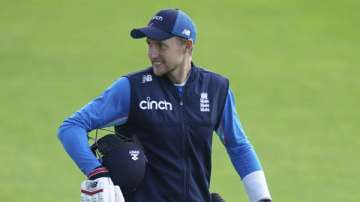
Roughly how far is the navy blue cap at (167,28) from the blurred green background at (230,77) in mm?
4596

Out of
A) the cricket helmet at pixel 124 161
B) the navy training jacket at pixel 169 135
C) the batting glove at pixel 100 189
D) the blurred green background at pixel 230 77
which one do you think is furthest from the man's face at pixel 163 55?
the blurred green background at pixel 230 77

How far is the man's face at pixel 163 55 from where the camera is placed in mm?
6562

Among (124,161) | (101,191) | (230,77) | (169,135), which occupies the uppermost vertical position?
(169,135)

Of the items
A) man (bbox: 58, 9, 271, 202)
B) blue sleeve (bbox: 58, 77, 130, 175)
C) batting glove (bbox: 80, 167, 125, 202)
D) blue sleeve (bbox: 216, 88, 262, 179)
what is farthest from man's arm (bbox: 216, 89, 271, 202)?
batting glove (bbox: 80, 167, 125, 202)

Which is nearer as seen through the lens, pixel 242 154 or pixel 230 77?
pixel 242 154

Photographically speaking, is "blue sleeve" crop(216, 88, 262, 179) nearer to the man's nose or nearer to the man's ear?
the man's ear

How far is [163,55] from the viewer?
6.57 meters

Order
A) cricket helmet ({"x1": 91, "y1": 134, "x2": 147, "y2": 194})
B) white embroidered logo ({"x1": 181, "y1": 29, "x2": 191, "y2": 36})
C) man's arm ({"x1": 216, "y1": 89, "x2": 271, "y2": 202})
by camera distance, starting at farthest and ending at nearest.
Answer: man's arm ({"x1": 216, "y1": 89, "x2": 271, "y2": 202}), white embroidered logo ({"x1": 181, "y1": 29, "x2": 191, "y2": 36}), cricket helmet ({"x1": 91, "y1": 134, "x2": 147, "y2": 194})

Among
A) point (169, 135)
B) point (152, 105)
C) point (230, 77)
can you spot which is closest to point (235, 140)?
point (169, 135)

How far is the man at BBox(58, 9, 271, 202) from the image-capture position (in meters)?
6.48

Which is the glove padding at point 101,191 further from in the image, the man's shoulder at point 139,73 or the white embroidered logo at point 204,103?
the white embroidered logo at point 204,103

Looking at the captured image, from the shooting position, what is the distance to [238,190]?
37.4ft

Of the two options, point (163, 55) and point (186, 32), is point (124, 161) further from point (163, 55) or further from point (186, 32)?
point (186, 32)

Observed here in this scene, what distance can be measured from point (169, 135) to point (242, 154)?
1.94ft
